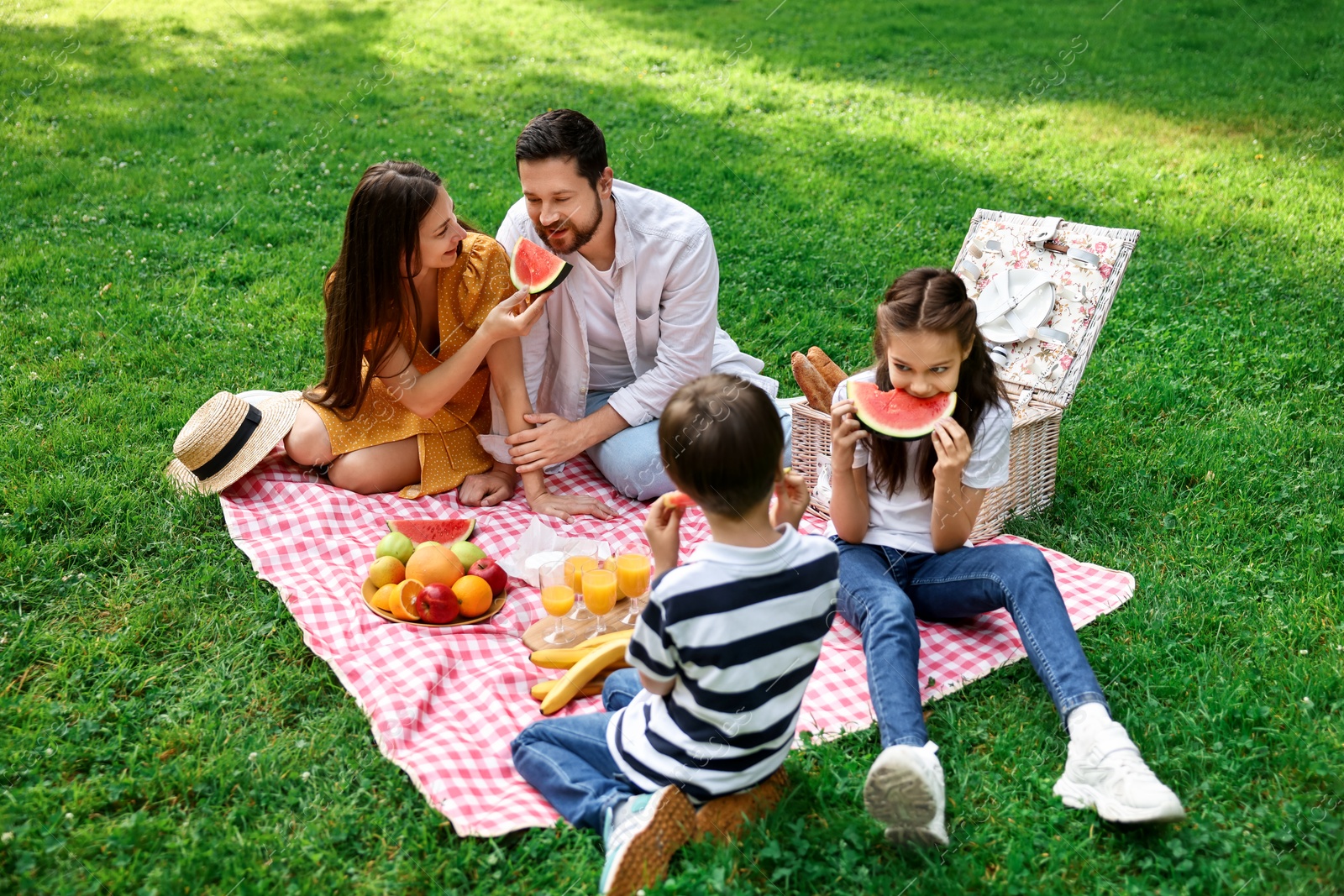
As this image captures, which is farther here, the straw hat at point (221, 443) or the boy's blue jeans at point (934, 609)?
the straw hat at point (221, 443)

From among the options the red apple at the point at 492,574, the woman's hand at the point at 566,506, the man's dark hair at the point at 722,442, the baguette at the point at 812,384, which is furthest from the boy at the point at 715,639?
the woman's hand at the point at 566,506

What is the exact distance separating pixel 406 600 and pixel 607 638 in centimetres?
77

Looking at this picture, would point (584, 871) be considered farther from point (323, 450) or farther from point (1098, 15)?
point (1098, 15)

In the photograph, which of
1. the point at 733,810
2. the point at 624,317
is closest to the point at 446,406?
the point at 624,317

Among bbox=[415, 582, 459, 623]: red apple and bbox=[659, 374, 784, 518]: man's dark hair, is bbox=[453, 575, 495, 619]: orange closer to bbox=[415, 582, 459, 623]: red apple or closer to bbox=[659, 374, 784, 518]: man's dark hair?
bbox=[415, 582, 459, 623]: red apple

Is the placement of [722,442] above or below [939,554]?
above

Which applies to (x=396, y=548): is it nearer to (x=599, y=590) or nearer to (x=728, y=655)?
(x=599, y=590)

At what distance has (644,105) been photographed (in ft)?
32.6

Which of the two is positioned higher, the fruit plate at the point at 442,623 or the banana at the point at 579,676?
the banana at the point at 579,676

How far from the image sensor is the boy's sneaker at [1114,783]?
268cm

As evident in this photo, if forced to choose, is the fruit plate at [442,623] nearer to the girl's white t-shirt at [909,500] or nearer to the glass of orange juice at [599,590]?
the glass of orange juice at [599,590]

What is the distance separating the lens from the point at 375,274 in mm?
4301

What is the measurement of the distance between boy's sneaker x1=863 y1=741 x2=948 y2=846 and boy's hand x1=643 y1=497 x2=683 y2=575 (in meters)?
0.74

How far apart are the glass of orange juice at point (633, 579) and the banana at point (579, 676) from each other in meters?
0.31
